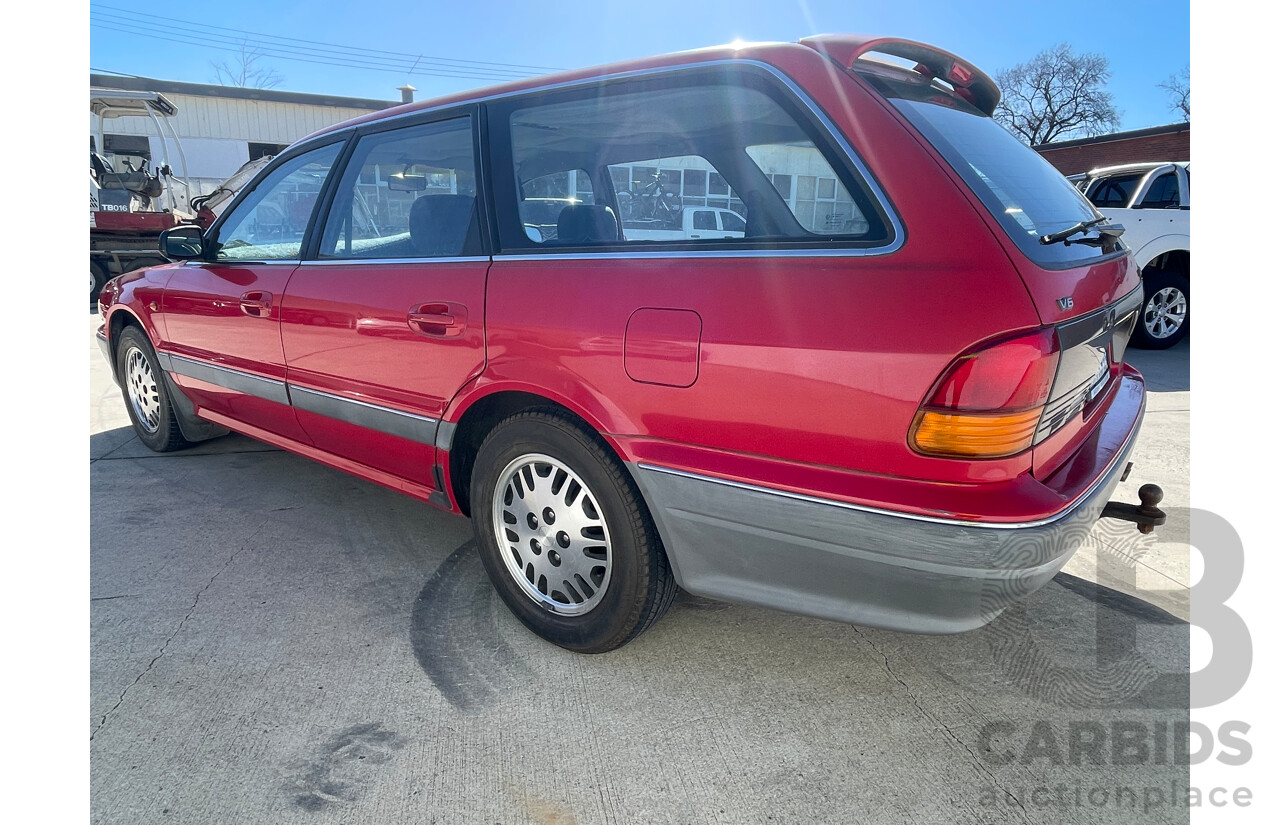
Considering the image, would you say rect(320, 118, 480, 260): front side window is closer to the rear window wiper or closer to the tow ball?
the rear window wiper

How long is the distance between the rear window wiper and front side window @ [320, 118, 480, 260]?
168cm

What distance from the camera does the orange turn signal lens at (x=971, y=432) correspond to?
5.32 feet

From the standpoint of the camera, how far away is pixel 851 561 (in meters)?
1.81

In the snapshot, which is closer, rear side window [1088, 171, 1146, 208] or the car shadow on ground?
the car shadow on ground

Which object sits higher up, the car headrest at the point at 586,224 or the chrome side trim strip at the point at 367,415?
the car headrest at the point at 586,224

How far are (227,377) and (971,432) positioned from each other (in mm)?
3337

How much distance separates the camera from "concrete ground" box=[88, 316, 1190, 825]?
6.08 ft

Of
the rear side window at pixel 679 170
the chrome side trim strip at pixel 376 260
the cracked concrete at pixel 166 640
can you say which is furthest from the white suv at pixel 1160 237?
the cracked concrete at pixel 166 640

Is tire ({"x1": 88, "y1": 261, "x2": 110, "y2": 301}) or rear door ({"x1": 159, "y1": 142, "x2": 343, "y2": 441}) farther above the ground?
tire ({"x1": 88, "y1": 261, "x2": 110, "y2": 301})

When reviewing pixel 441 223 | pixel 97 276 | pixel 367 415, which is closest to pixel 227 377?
pixel 367 415

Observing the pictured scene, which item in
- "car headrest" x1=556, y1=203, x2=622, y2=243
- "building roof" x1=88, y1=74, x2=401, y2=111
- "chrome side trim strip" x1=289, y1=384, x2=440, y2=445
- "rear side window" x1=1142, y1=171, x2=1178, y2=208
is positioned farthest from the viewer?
"building roof" x1=88, y1=74, x2=401, y2=111

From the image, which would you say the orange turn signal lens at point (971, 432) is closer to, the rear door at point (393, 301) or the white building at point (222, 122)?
the rear door at point (393, 301)

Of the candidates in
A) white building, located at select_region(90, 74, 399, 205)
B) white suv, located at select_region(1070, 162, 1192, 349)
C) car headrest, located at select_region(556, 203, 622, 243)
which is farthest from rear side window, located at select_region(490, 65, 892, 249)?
white building, located at select_region(90, 74, 399, 205)

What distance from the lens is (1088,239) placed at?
2.07 meters
